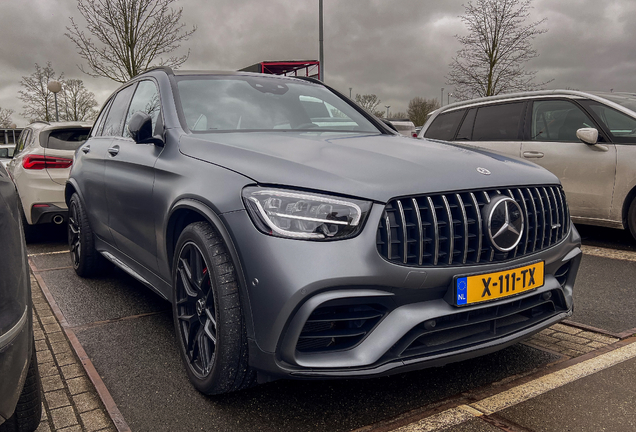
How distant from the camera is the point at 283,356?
2.13 metres

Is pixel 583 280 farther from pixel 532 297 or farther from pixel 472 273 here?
pixel 472 273

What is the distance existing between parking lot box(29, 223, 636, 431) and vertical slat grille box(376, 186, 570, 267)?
724 mm

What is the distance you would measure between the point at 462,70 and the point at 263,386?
906 inches

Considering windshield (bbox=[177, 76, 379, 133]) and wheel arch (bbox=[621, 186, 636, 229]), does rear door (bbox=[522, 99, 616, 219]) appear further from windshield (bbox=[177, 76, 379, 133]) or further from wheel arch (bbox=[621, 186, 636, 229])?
windshield (bbox=[177, 76, 379, 133])

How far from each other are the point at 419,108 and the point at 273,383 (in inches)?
2379

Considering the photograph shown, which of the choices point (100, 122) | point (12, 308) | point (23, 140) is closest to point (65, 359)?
point (12, 308)

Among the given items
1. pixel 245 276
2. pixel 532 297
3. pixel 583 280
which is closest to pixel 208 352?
pixel 245 276

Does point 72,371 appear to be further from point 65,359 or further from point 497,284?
point 497,284

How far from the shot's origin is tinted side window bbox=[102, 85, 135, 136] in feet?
14.1

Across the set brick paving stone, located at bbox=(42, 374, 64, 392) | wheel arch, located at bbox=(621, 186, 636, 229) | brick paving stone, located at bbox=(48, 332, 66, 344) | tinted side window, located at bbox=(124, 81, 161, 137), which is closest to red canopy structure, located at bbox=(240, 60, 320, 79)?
wheel arch, located at bbox=(621, 186, 636, 229)

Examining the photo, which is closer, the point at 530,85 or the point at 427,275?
the point at 427,275

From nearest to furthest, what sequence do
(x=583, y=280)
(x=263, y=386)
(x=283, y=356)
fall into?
1. (x=283, y=356)
2. (x=263, y=386)
3. (x=583, y=280)

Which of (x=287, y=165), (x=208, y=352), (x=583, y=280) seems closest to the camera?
(x=287, y=165)

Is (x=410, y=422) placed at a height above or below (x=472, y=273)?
below
